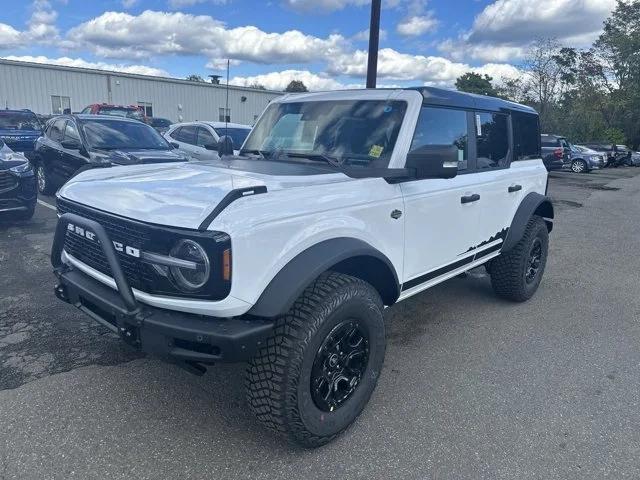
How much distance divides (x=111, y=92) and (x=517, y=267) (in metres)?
34.7

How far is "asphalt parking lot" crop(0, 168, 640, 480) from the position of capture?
251cm

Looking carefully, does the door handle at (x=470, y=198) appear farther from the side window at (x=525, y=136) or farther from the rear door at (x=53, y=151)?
the rear door at (x=53, y=151)

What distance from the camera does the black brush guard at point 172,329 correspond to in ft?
7.25

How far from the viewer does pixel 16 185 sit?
724 centimetres

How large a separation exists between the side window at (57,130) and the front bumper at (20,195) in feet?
6.52

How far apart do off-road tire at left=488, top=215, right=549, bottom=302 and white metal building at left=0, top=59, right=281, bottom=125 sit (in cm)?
2181

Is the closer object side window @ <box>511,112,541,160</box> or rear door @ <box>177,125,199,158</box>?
side window @ <box>511,112,541,160</box>

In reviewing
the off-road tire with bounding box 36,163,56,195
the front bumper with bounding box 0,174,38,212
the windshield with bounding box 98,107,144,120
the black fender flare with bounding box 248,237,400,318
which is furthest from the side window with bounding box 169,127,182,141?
the black fender flare with bounding box 248,237,400,318

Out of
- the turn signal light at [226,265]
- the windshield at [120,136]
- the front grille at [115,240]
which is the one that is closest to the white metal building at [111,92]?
the windshield at [120,136]

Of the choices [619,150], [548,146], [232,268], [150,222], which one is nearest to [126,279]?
[150,222]

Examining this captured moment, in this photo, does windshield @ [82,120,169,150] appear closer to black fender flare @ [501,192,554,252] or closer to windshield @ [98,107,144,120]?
black fender flare @ [501,192,554,252]

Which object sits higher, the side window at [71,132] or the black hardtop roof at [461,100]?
the black hardtop roof at [461,100]

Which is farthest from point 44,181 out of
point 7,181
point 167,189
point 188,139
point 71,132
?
point 167,189

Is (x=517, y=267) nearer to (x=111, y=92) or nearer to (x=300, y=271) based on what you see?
(x=300, y=271)
